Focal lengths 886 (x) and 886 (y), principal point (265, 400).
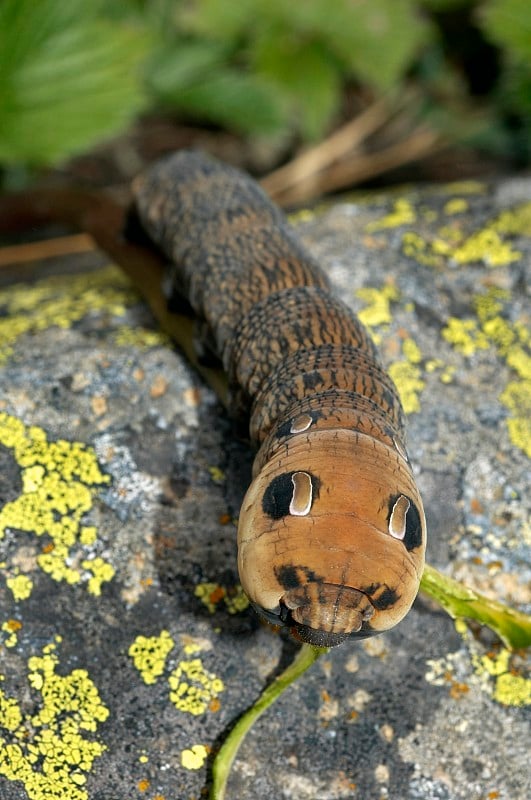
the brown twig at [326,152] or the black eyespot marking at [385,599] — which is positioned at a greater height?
the black eyespot marking at [385,599]

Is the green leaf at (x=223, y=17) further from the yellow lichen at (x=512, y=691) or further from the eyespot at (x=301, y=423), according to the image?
the yellow lichen at (x=512, y=691)

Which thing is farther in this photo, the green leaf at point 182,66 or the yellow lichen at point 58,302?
the green leaf at point 182,66

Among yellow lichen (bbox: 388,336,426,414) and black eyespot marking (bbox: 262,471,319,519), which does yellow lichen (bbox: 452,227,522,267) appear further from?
black eyespot marking (bbox: 262,471,319,519)

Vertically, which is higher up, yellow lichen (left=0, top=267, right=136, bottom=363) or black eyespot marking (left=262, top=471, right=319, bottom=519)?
black eyespot marking (left=262, top=471, right=319, bottom=519)

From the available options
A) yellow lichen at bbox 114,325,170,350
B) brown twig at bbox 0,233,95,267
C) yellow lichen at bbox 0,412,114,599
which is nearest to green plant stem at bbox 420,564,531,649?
yellow lichen at bbox 0,412,114,599

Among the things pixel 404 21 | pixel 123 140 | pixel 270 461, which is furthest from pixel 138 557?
pixel 123 140

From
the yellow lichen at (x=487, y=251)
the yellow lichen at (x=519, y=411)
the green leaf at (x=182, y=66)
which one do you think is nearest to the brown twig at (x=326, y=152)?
the green leaf at (x=182, y=66)
